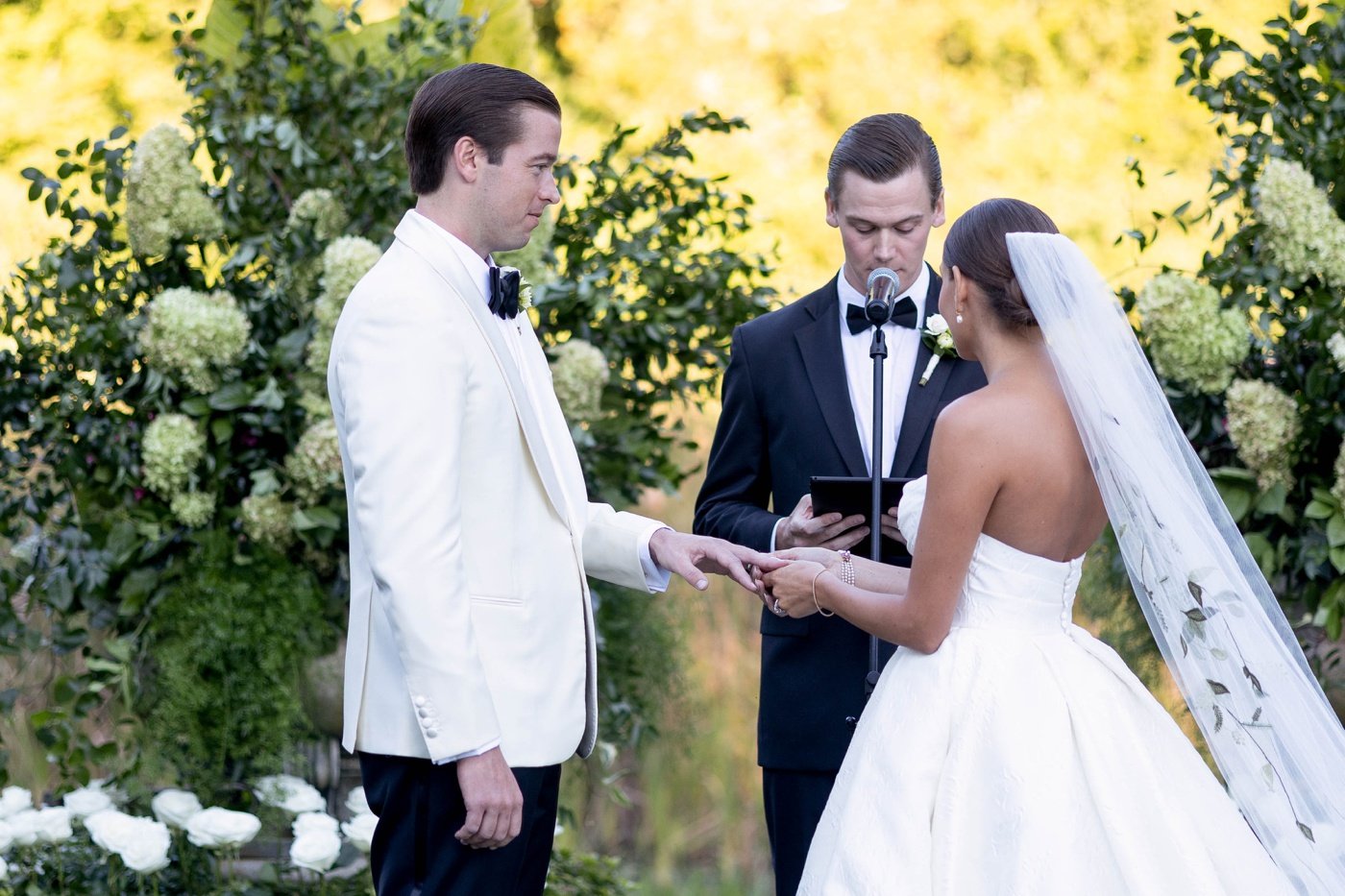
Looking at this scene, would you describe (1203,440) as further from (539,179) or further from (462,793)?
(462,793)

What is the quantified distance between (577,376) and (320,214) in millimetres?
837

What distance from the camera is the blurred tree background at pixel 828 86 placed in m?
8.93

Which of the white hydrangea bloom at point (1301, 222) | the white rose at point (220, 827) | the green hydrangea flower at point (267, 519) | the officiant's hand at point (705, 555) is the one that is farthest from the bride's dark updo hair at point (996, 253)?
the white rose at point (220, 827)

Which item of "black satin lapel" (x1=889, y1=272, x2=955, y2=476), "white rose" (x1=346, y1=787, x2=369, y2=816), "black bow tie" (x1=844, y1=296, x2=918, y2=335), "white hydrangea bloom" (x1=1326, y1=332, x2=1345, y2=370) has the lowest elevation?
"white rose" (x1=346, y1=787, x2=369, y2=816)

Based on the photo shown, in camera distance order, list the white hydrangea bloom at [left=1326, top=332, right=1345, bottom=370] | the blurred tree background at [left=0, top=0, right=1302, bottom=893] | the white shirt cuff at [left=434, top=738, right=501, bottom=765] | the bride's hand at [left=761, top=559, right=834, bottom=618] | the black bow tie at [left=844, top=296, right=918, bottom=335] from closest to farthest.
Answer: the white shirt cuff at [left=434, top=738, right=501, bottom=765], the bride's hand at [left=761, top=559, right=834, bottom=618], the black bow tie at [left=844, top=296, right=918, bottom=335], the white hydrangea bloom at [left=1326, top=332, right=1345, bottom=370], the blurred tree background at [left=0, top=0, right=1302, bottom=893]

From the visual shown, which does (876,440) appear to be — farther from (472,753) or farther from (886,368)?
(472,753)

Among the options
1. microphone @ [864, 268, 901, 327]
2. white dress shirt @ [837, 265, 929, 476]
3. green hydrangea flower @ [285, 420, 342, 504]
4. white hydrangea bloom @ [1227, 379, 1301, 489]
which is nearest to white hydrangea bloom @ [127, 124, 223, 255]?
green hydrangea flower @ [285, 420, 342, 504]

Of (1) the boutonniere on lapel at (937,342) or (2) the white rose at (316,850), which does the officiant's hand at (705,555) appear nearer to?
(1) the boutonniere on lapel at (937,342)

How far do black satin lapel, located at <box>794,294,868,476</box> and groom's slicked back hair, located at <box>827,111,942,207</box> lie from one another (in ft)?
0.94

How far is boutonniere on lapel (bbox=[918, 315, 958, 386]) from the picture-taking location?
3.06 meters

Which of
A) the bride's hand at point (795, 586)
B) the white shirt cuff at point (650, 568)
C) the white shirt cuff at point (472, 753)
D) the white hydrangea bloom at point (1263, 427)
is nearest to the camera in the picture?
the white shirt cuff at point (472, 753)

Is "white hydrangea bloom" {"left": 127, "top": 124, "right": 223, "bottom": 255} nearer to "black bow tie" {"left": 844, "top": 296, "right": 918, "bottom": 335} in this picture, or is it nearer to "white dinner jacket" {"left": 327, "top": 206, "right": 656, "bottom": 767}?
"white dinner jacket" {"left": 327, "top": 206, "right": 656, "bottom": 767}

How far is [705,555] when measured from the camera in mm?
3012

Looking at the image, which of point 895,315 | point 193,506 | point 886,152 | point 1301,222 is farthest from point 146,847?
point 1301,222
